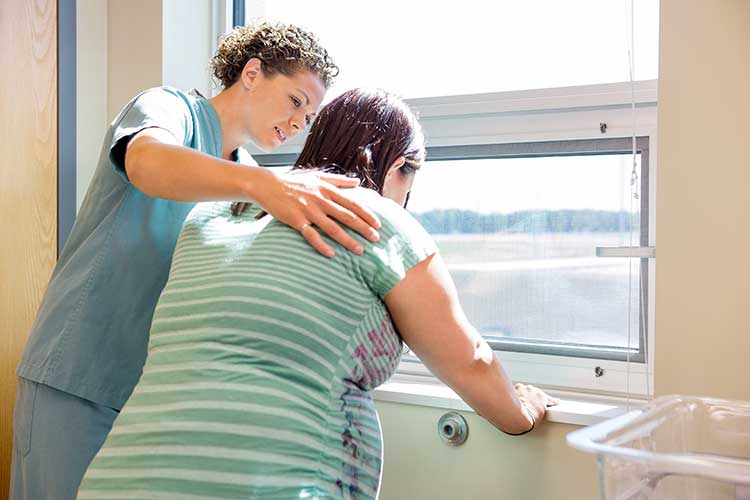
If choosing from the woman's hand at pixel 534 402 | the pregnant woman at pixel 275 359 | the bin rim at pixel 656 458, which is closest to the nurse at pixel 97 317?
the pregnant woman at pixel 275 359

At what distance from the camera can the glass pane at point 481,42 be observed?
5.06 ft

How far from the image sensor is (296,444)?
877 millimetres

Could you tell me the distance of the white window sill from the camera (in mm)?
1332

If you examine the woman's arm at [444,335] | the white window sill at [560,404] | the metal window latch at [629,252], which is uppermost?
the metal window latch at [629,252]

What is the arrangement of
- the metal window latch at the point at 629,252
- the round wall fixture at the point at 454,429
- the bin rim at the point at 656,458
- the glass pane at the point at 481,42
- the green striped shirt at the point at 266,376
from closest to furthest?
the bin rim at the point at 656,458, the green striped shirt at the point at 266,376, the metal window latch at the point at 629,252, the round wall fixture at the point at 454,429, the glass pane at the point at 481,42

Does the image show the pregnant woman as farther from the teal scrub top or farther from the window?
the window

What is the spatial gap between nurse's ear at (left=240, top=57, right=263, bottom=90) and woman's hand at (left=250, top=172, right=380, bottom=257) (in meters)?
0.57

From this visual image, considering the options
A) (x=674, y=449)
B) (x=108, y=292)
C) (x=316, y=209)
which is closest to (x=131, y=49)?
(x=108, y=292)

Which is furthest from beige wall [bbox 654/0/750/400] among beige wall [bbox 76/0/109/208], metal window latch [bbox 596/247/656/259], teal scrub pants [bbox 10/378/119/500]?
beige wall [bbox 76/0/109/208]

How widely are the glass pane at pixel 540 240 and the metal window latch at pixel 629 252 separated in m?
0.14

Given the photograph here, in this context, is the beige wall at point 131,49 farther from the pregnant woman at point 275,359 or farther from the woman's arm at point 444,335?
the woman's arm at point 444,335

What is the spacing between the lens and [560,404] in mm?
1448

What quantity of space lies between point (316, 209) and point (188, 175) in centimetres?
22

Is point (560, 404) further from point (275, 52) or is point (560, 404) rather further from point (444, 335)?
point (275, 52)
